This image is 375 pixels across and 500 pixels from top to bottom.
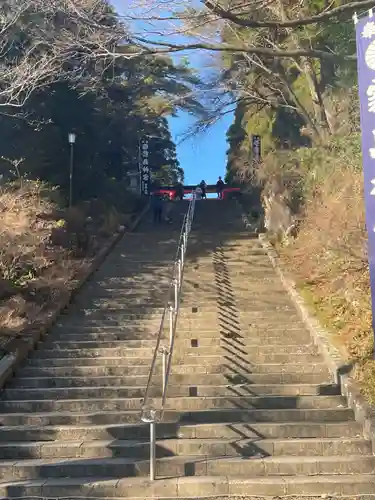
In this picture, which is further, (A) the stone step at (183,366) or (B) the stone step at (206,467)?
(A) the stone step at (183,366)

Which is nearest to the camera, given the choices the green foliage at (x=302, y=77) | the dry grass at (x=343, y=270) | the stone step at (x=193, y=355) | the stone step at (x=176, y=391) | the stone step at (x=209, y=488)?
the stone step at (x=209, y=488)

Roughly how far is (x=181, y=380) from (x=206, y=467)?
1.89 m

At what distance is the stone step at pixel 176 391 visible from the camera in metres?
6.65

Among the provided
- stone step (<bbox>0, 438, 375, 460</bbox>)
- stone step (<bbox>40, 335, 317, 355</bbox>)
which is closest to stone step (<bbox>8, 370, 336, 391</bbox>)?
stone step (<bbox>40, 335, 317, 355</bbox>)

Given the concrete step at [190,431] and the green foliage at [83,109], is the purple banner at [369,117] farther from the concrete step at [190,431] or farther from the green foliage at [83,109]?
the green foliage at [83,109]

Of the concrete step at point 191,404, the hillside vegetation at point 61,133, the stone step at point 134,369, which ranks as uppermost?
the hillside vegetation at point 61,133

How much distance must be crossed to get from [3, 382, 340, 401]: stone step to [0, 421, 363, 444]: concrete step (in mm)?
728

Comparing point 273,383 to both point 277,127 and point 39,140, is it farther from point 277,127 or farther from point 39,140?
point 277,127

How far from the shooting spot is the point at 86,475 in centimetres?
528

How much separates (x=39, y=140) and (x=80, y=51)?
22.4 ft

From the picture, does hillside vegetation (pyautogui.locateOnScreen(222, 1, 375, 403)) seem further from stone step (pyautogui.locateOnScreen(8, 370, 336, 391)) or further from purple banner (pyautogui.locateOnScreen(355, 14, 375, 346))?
purple banner (pyautogui.locateOnScreen(355, 14, 375, 346))

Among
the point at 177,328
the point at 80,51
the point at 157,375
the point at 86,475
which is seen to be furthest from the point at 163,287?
the point at 86,475

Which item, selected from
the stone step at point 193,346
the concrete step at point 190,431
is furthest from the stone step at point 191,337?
the concrete step at point 190,431

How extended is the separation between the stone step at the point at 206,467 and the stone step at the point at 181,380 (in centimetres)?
161
